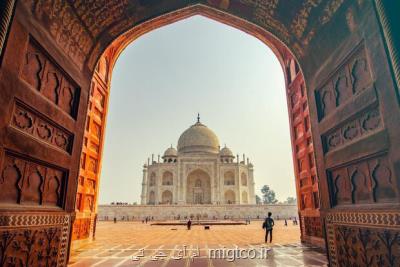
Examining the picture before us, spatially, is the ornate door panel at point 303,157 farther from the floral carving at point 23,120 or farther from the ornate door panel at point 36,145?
the floral carving at point 23,120

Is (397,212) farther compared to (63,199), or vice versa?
(63,199)

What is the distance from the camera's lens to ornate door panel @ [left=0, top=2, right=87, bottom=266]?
8.84 ft

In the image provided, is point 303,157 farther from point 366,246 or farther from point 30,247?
point 30,247

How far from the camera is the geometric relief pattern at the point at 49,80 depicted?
10.3 feet

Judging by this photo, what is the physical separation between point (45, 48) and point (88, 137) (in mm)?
5716

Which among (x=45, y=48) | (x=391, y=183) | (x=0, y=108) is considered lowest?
(x=391, y=183)

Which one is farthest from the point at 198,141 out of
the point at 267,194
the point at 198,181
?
the point at 267,194

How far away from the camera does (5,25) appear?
2.57 m

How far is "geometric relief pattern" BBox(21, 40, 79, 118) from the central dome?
40.5m

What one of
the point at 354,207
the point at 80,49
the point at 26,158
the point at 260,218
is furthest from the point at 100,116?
the point at 260,218

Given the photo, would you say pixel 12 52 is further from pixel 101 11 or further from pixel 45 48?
pixel 101 11

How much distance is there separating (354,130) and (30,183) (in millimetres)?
4250

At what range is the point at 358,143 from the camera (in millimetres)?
3236

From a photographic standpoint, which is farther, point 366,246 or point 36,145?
point 36,145
